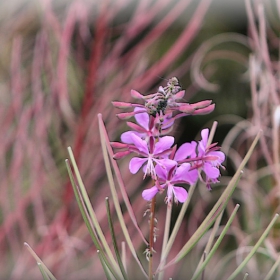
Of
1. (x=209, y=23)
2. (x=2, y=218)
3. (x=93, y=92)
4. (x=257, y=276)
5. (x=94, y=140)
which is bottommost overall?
(x=257, y=276)

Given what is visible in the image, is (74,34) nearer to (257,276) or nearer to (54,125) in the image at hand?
(54,125)

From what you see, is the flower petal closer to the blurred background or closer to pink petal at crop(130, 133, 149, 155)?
pink petal at crop(130, 133, 149, 155)

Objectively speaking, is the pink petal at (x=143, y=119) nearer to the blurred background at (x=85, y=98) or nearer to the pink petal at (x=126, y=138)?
Result: the pink petal at (x=126, y=138)

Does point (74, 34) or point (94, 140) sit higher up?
point (74, 34)

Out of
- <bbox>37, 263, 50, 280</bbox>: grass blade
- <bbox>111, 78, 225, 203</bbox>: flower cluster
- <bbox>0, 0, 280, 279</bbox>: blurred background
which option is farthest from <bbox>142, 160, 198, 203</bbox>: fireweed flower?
<bbox>0, 0, 280, 279</bbox>: blurred background

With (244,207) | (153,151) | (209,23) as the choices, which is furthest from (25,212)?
(153,151)

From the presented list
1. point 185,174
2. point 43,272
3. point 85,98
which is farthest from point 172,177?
point 85,98
